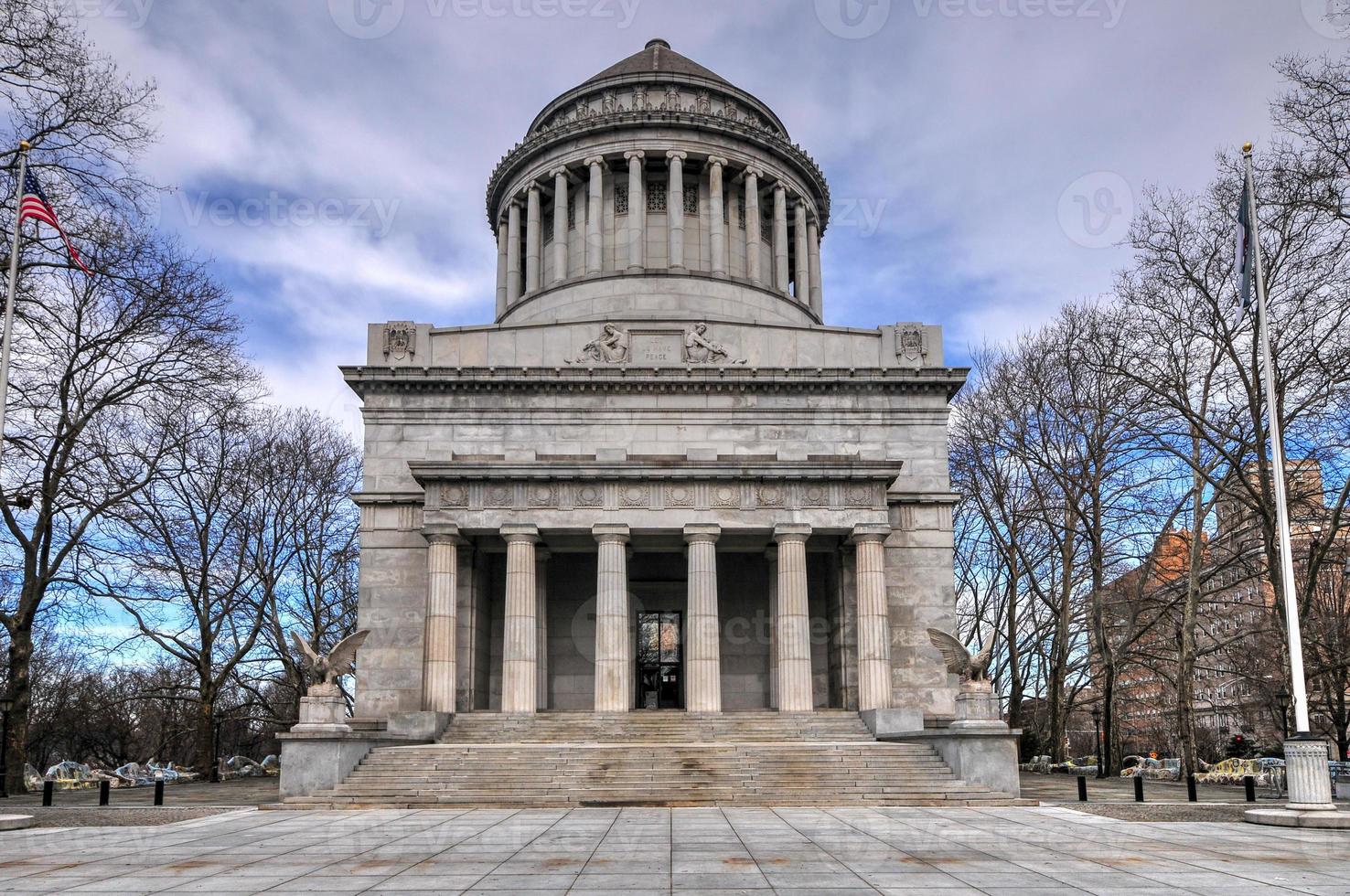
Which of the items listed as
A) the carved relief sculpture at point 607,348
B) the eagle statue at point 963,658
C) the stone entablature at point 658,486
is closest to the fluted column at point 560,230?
the carved relief sculpture at point 607,348

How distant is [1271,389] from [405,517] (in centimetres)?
2528

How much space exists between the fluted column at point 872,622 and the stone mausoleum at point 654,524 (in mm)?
61

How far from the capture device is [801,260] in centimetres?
5238

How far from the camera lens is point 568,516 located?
32.6 m

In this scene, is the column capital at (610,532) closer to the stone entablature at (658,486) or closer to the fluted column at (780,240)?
the stone entablature at (658,486)

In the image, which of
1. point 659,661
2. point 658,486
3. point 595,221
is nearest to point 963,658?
point 658,486

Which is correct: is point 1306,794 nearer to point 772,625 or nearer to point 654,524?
point 772,625

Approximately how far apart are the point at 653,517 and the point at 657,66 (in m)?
29.6

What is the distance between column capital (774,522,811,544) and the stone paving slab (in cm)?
1203

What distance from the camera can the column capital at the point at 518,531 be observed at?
32344 millimetres

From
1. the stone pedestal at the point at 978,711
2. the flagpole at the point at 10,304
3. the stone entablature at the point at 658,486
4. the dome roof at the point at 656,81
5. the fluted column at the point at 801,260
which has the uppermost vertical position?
the dome roof at the point at 656,81

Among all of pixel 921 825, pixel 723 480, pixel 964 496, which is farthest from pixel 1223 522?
pixel 921 825

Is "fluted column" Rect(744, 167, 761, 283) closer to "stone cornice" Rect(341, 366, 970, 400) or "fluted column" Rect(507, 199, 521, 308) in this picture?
"fluted column" Rect(507, 199, 521, 308)

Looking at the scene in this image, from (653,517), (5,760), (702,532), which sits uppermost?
(653,517)
